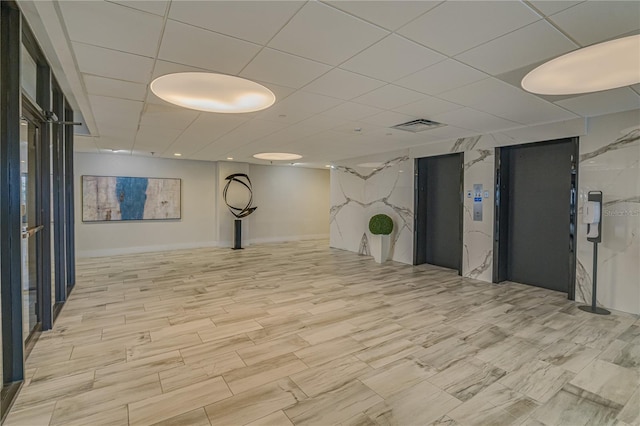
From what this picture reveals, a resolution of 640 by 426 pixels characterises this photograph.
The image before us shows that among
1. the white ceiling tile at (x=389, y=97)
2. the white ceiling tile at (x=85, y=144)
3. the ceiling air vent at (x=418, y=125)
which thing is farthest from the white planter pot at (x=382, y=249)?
the white ceiling tile at (x=85, y=144)

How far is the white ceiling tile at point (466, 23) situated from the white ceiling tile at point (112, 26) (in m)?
1.89

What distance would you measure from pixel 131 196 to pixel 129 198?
8cm

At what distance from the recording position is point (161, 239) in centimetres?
948

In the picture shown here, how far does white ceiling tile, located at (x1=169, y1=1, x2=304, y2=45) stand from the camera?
2.02 m

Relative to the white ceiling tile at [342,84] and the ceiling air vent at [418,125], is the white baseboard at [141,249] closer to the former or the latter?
the ceiling air vent at [418,125]

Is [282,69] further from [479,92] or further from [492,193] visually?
[492,193]

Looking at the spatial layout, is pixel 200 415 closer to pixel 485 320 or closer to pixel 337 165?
pixel 485 320

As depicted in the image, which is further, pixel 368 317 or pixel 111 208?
pixel 111 208

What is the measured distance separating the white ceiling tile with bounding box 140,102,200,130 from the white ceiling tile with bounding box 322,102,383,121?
1984 mm

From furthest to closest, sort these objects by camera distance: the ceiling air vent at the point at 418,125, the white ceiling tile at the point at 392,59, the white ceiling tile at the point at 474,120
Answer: the ceiling air vent at the point at 418,125
the white ceiling tile at the point at 474,120
the white ceiling tile at the point at 392,59

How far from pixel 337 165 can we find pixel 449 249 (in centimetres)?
438

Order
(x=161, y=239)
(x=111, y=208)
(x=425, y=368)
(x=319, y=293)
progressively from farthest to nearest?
1. (x=161, y=239)
2. (x=111, y=208)
3. (x=319, y=293)
4. (x=425, y=368)

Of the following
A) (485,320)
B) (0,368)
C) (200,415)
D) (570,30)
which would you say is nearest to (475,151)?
(485,320)

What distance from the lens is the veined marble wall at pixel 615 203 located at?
14.0 ft
